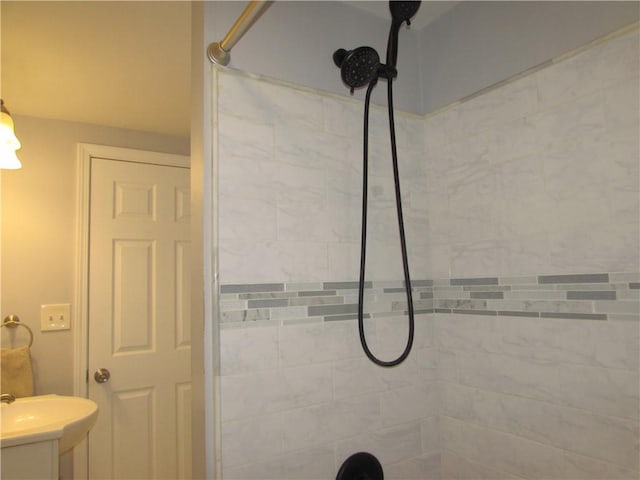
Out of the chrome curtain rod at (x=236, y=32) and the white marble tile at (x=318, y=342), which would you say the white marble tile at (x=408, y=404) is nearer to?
the white marble tile at (x=318, y=342)

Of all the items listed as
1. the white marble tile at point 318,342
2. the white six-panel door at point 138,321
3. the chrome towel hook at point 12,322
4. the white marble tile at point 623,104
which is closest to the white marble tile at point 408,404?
the white marble tile at point 318,342

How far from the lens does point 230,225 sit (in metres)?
1.14

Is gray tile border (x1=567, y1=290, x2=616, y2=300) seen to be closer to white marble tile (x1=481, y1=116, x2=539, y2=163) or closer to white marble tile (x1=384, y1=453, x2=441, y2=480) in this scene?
white marble tile (x1=481, y1=116, x2=539, y2=163)

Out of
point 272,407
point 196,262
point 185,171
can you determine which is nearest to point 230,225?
point 196,262

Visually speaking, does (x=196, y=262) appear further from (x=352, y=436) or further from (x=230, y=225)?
(x=352, y=436)

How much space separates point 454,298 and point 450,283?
0.05m

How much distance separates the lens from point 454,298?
1438 mm

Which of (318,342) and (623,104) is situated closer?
(623,104)

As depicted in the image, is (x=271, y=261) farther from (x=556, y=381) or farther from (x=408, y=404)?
(x=556, y=381)

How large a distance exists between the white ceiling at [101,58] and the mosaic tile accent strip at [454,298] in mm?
Result: 970

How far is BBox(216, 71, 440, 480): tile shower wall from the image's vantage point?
1137 mm

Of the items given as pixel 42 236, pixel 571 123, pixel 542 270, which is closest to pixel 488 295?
pixel 542 270

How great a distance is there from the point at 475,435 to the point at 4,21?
82.5 inches

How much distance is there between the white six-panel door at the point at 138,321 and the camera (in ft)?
7.31
